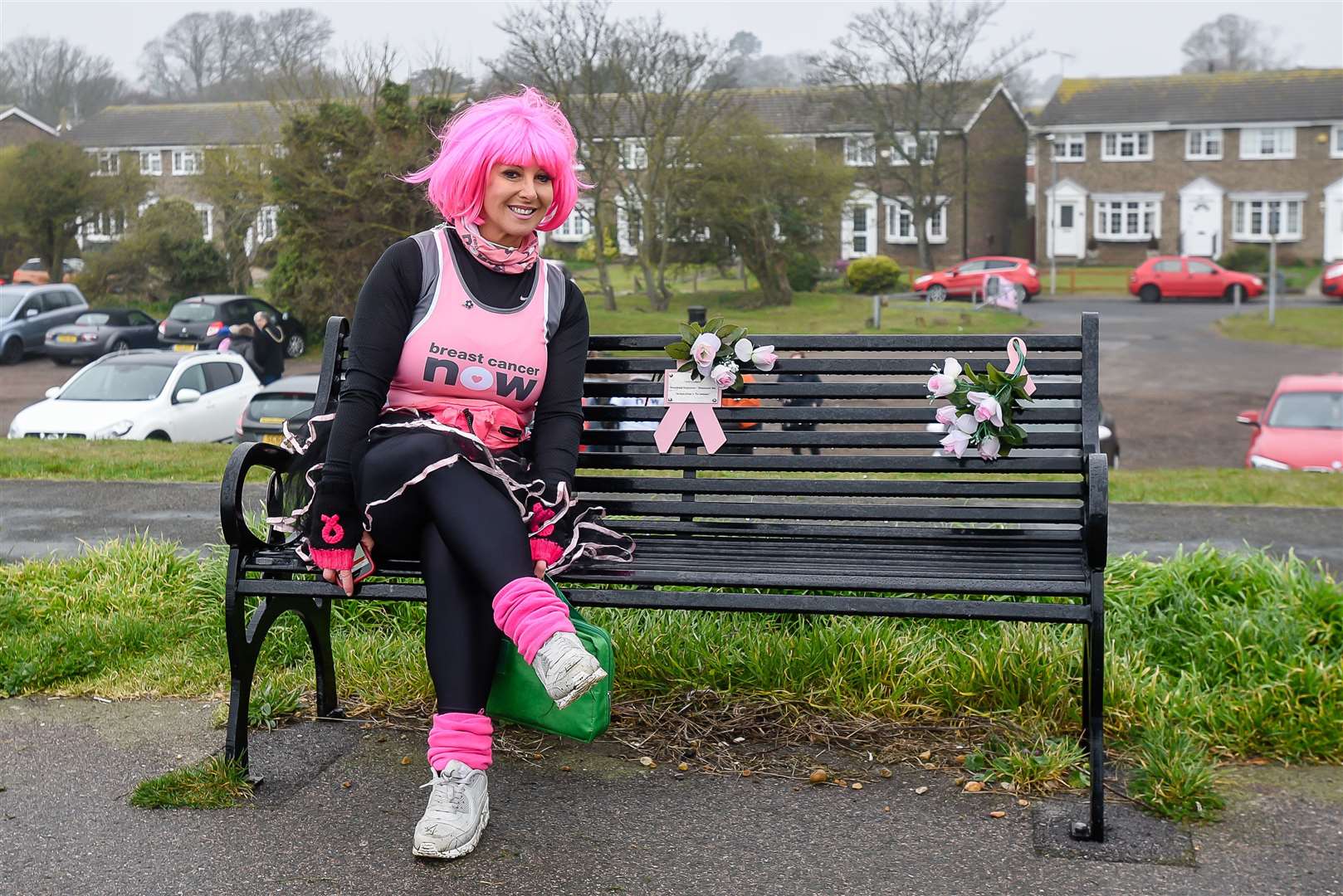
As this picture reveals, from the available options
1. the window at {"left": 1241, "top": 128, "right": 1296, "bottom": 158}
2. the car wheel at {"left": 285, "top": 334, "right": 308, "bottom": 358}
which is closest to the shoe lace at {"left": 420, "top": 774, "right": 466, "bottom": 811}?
the car wheel at {"left": 285, "top": 334, "right": 308, "bottom": 358}

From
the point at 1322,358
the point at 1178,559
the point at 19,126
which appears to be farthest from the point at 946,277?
the point at 19,126

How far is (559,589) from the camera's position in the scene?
3844mm

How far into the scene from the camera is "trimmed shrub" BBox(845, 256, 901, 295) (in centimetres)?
4450

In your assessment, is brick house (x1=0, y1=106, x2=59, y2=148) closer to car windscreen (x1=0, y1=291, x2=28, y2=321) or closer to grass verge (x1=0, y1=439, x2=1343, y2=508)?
car windscreen (x1=0, y1=291, x2=28, y2=321)

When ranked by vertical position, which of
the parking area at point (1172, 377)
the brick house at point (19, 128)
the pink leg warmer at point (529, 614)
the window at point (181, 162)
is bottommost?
the parking area at point (1172, 377)

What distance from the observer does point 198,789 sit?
3.87m

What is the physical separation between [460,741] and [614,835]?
46 cm

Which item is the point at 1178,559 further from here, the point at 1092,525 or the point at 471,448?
the point at 471,448

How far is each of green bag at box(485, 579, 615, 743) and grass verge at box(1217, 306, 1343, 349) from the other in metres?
33.6

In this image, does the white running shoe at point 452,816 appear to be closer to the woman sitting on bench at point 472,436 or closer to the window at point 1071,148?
the woman sitting on bench at point 472,436

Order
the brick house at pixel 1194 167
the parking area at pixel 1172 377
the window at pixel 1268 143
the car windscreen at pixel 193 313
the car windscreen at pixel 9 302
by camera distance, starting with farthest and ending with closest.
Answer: the window at pixel 1268 143 → the brick house at pixel 1194 167 → the car windscreen at pixel 9 302 → the car windscreen at pixel 193 313 → the parking area at pixel 1172 377

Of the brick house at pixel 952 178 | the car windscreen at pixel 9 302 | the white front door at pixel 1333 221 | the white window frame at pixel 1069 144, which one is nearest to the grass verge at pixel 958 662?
the car windscreen at pixel 9 302

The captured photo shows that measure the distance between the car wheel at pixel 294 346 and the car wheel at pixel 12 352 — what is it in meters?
6.13

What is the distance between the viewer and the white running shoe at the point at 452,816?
11.3 ft
